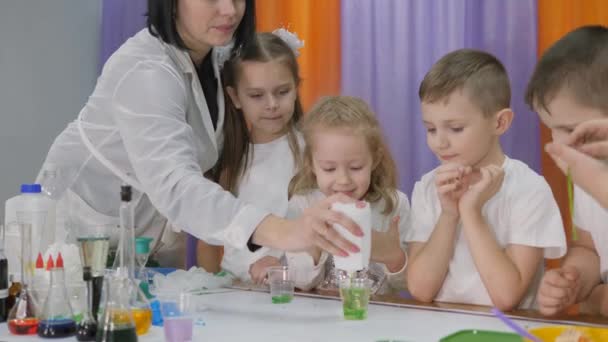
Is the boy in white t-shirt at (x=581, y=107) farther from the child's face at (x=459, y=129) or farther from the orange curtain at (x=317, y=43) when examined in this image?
the orange curtain at (x=317, y=43)

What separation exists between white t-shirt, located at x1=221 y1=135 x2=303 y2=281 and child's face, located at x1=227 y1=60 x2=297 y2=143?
0.06 m

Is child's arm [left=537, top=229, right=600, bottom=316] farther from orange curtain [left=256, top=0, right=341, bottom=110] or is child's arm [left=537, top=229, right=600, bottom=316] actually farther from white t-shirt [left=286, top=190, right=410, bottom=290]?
orange curtain [left=256, top=0, right=341, bottom=110]

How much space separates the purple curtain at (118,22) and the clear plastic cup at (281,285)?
6.17 ft

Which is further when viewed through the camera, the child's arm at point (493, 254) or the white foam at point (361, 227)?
the child's arm at point (493, 254)

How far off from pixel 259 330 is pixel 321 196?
0.73m

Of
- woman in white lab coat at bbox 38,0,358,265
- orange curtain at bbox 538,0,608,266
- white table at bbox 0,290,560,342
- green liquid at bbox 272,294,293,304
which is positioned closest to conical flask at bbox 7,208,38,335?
white table at bbox 0,290,560,342

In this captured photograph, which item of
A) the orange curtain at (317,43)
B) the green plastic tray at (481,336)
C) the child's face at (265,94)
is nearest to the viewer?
the green plastic tray at (481,336)

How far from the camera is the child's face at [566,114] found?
1.48m

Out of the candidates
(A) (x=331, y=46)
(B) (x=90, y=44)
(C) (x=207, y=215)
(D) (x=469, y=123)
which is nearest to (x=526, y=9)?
(A) (x=331, y=46)

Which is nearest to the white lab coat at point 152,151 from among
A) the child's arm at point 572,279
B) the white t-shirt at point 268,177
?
the white t-shirt at point 268,177

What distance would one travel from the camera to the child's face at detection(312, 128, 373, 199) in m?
1.78

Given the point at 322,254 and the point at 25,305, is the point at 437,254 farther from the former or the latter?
the point at 25,305

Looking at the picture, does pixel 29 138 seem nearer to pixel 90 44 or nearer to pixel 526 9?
pixel 90 44

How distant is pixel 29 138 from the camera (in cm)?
319
